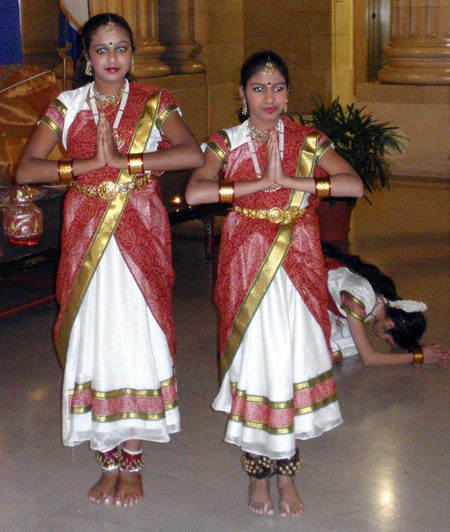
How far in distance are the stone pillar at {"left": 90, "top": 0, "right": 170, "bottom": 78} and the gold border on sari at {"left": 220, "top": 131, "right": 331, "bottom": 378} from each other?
240 inches

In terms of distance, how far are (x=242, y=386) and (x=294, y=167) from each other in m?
0.71

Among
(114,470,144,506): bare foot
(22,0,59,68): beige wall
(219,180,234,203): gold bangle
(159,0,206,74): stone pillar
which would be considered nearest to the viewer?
(219,180,234,203): gold bangle

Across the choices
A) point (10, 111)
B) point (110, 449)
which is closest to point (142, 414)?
point (110, 449)

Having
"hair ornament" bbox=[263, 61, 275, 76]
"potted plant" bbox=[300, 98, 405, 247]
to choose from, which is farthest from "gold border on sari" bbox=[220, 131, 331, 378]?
"potted plant" bbox=[300, 98, 405, 247]

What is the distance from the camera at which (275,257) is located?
8.96ft

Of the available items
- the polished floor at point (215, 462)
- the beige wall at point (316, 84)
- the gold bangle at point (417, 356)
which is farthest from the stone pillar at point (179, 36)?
the gold bangle at point (417, 356)

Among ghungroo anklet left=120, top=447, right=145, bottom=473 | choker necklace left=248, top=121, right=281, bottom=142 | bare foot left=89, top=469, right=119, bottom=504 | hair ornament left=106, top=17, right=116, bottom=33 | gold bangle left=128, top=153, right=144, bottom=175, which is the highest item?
hair ornament left=106, top=17, right=116, bottom=33

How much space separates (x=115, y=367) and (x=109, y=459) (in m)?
0.34

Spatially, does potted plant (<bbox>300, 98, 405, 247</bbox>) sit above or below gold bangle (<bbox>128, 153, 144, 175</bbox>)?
below

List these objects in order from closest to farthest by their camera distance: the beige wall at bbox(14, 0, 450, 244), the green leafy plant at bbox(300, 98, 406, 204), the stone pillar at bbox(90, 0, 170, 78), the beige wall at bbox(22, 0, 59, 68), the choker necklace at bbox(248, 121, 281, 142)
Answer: the choker necklace at bbox(248, 121, 281, 142)
the green leafy plant at bbox(300, 98, 406, 204)
the beige wall at bbox(14, 0, 450, 244)
the beige wall at bbox(22, 0, 59, 68)
the stone pillar at bbox(90, 0, 170, 78)

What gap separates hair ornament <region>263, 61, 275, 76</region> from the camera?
2674 mm

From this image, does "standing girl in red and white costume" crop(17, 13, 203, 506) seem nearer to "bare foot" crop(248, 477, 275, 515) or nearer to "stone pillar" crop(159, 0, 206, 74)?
"bare foot" crop(248, 477, 275, 515)

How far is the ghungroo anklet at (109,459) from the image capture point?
2.94m

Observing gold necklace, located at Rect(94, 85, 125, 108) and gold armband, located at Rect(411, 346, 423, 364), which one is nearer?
gold necklace, located at Rect(94, 85, 125, 108)
